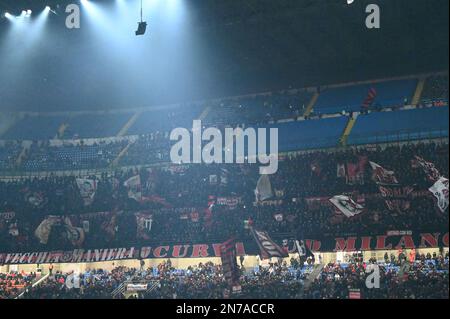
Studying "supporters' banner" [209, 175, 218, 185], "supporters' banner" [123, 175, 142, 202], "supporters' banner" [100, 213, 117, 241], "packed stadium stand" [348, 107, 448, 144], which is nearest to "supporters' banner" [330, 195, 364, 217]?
"packed stadium stand" [348, 107, 448, 144]

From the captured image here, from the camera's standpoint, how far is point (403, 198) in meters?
31.8

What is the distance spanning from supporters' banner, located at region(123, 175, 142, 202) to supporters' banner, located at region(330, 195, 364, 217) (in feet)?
38.9

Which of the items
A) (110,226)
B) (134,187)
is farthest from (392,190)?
(110,226)

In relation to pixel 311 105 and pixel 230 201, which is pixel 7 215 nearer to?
pixel 230 201

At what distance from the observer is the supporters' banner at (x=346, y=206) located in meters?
32.1

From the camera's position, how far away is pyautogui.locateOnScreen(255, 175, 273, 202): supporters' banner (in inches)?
1398

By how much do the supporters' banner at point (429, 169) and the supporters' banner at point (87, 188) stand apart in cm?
1907

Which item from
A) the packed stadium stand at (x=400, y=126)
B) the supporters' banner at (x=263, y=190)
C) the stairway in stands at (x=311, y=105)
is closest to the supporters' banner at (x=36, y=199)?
the supporters' banner at (x=263, y=190)

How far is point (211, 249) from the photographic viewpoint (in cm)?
3434

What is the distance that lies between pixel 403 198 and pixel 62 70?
25.0 m

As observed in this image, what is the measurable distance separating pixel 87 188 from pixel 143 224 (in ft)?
16.8

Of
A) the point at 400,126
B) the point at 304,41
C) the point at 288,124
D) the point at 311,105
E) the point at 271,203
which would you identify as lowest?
the point at 271,203

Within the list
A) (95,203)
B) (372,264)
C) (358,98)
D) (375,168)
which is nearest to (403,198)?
(375,168)

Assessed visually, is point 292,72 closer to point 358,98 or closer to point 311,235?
point 358,98
